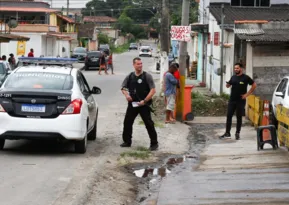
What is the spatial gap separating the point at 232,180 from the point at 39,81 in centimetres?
421

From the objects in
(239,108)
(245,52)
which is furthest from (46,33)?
(239,108)

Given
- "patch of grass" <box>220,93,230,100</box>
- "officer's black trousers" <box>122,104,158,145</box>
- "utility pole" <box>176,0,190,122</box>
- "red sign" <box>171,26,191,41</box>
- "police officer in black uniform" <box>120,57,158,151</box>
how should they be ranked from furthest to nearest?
1. "patch of grass" <box>220,93,230,100</box>
2. "red sign" <box>171,26,191,41</box>
3. "utility pole" <box>176,0,190,122</box>
4. "officer's black trousers" <box>122,104,158,145</box>
5. "police officer in black uniform" <box>120,57,158,151</box>

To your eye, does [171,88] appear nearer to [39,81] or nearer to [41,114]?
[39,81]

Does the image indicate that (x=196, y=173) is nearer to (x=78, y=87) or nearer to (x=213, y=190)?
(x=213, y=190)

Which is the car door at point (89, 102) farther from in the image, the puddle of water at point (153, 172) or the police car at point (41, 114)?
the puddle of water at point (153, 172)

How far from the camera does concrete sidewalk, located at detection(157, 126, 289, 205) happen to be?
28.0 feet

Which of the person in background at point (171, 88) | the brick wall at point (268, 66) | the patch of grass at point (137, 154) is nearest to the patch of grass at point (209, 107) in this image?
the brick wall at point (268, 66)

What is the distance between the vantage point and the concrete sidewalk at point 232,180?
8531mm

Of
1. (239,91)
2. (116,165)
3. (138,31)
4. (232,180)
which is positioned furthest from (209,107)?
(138,31)

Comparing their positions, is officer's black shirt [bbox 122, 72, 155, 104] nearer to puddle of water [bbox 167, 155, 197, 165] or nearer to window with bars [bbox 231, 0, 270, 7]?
puddle of water [bbox 167, 155, 197, 165]

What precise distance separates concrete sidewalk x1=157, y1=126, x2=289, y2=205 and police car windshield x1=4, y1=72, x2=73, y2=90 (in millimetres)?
2809

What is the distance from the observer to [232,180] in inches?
387

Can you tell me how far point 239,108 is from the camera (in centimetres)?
1454

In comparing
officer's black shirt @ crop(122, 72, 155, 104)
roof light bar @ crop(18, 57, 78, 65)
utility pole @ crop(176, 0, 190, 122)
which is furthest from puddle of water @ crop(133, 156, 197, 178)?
utility pole @ crop(176, 0, 190, 122)
